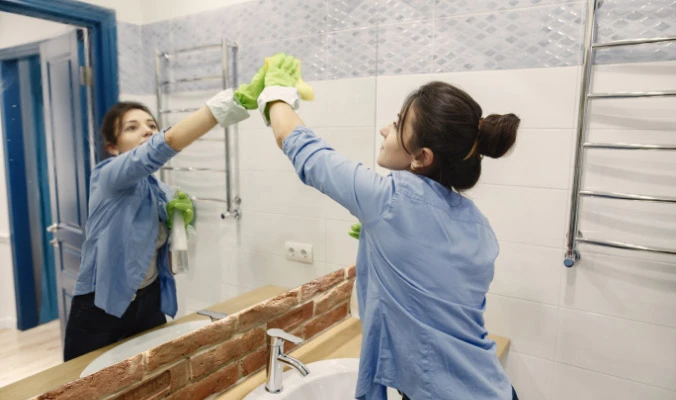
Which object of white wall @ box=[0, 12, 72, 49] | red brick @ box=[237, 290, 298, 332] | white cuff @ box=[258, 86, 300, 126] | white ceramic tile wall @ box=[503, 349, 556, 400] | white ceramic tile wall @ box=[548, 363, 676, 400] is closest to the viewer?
white wall @ box=[0, 12, 72, 49]

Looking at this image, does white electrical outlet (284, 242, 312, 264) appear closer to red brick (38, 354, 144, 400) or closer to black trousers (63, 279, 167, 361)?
black trousers (63, 279, 167, 361)

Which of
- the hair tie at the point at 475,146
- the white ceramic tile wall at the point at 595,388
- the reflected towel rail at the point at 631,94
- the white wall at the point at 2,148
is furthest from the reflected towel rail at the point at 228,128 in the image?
the white ceramic tile wall at the point at 595,388

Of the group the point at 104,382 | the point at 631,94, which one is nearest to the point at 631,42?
the point at 631,94

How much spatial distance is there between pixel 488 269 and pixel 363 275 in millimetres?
258

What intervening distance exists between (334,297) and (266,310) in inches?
14.5

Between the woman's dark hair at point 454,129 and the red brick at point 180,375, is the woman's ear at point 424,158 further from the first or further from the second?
the red brick at point 180,375

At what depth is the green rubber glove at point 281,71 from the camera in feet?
3.30

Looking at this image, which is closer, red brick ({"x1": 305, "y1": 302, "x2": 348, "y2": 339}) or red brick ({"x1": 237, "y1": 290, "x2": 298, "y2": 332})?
red brick ({"x1": 237, "y1": 290, "x2": 298, "y2": 332})

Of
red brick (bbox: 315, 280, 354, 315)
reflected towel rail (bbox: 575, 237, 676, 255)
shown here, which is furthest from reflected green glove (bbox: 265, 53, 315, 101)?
reflected towel rail (bbox: 575, 237, 676, 255)

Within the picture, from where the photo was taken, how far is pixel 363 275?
0.97 m

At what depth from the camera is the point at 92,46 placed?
828 millimetres

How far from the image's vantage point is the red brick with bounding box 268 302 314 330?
4.28 ft

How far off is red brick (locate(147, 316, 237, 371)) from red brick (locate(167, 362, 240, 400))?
0.26 ft

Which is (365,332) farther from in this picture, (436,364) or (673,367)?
(673,367)
